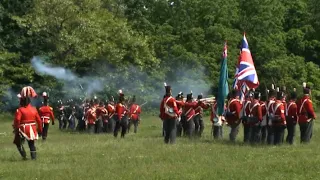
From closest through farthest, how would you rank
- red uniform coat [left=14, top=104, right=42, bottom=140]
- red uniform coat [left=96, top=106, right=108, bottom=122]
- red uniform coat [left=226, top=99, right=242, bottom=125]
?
1. red uniform coat [left=14, top=104, right=42, bottom=140]
2. red uniform coat [left=226, top=99, right=242, bottom=125]
3. red uniform coat [left=96, top=106, right=108, bottom=122]

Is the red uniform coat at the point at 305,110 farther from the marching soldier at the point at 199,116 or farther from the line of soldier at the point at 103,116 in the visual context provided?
the line of soldier at the point at 103,116

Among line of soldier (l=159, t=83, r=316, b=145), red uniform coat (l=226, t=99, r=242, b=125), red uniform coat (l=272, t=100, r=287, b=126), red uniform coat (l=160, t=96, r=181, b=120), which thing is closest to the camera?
red uniform coat (l=272, t=100, r=287, b=126)

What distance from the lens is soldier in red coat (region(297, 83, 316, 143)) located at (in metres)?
20.4

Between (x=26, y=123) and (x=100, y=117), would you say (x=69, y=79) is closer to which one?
(x=100, y=117)

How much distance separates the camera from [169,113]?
21.2 meters

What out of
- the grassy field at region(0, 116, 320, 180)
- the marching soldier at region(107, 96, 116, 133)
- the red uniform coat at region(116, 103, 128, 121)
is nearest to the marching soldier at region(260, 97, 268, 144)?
the grassy field at region(0, 116, 320, 180)

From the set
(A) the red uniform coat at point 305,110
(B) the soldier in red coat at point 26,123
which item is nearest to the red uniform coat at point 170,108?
(A) the red uniform coat at point 305,110

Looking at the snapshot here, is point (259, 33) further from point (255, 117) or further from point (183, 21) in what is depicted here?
point (255, 117)

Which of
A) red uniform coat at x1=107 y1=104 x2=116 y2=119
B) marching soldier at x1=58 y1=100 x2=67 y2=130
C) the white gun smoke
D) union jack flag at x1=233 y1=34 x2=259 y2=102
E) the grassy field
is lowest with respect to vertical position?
the grassy field

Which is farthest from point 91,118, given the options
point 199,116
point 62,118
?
point 199,116

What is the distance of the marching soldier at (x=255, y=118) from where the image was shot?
21172 mm

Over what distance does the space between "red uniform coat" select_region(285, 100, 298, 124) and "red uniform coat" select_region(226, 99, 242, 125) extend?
1969mm

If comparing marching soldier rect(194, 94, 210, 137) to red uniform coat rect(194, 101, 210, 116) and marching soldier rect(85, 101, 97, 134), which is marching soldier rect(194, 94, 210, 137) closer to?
red uniform coat rect(194, 101, 210, 116)

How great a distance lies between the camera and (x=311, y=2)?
218ft
